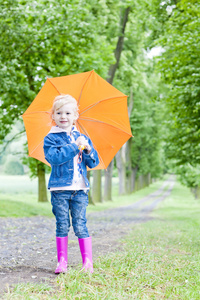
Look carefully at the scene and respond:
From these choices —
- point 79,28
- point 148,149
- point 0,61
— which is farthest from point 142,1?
point 148,149

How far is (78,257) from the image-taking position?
5.14 metres

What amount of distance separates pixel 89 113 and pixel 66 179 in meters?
1.19

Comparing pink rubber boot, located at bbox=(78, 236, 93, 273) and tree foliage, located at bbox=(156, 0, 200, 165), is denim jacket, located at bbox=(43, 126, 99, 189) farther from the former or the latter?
tree foliage, located at bbox=(156, 0, 200, 165)

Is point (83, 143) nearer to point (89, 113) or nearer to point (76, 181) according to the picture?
point (76, 181)

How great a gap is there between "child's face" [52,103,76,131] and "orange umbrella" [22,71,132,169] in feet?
1.99

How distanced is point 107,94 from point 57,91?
2.36 feet

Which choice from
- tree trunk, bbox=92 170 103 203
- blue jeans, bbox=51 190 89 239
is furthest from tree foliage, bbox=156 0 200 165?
tree trunk, bbox=92 170 103 203

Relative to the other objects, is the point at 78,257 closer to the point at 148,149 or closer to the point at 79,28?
the point at 79,28

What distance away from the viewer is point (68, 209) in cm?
427

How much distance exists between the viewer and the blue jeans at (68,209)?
4.18m

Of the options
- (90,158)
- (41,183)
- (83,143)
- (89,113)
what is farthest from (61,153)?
(41,183)

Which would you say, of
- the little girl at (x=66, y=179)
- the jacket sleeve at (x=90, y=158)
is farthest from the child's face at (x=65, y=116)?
the jacket sleeve at (x=90, y=158)

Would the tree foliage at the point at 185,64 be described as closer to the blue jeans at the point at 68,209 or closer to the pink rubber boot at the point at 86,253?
the blue jeans at the point at 68,209

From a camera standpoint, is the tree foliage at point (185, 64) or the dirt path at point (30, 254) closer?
the dirt path at point (30, 254)
